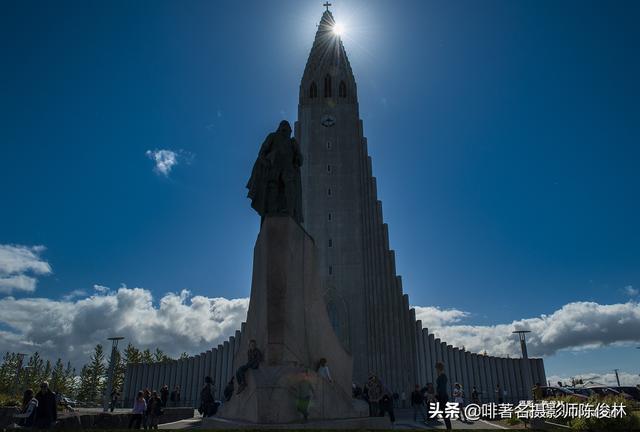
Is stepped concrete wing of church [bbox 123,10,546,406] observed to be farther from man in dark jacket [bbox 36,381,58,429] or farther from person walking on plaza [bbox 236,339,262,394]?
man in dark jacket [bbox 36,381,58,429]

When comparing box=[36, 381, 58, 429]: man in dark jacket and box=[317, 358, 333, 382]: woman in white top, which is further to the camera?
box=[317, 358, 333, 382]: woman in white top

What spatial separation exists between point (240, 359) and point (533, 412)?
23.6 ft

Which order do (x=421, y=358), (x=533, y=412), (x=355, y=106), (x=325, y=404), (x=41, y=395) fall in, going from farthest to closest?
1. (x=355, y=106)
2. (x=421, y=358)
3. (x=533, y=412)
4. (x=325, y=404)
5. (x=41, y=395)

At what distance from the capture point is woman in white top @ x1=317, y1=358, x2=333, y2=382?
9.57 m

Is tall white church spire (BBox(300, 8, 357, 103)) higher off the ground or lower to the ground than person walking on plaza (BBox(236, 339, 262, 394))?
higher

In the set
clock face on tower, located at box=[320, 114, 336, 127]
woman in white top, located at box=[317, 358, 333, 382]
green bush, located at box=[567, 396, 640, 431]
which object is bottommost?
green bush, located at box=[567, 396, 640, 431]

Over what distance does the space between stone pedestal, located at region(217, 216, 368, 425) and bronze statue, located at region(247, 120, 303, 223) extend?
48cm

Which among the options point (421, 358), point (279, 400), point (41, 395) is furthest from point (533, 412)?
point (421, 358)

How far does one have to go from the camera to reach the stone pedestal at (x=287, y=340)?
855 cm

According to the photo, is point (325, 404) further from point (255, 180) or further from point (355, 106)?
point (355, 106)

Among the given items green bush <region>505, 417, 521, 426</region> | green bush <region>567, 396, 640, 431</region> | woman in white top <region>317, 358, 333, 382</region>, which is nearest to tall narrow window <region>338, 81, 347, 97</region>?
green bush <region>505, 417, 521, 426</region>

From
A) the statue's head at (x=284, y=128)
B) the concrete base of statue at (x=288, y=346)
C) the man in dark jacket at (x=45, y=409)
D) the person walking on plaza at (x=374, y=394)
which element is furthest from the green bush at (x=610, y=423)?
the man in dark jacket at (x=45, y=409)

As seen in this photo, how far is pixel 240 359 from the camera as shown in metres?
10.5

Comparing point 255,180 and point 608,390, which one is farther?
point 608,390
